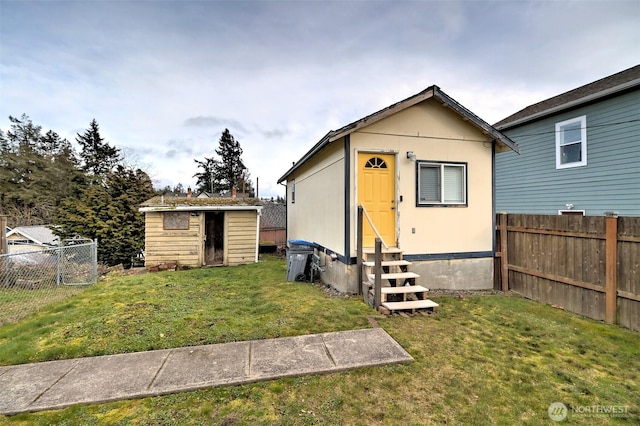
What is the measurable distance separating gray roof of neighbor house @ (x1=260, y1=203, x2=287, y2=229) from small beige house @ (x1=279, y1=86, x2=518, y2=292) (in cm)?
1587

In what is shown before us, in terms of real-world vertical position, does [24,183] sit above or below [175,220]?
above

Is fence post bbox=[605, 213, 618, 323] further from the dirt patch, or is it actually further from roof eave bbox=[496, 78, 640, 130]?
roof eave bbox=[496, 78, 640, 130]

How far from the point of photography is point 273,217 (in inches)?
929

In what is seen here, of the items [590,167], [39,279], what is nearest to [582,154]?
[590,167]

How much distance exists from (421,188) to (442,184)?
54 centimetres

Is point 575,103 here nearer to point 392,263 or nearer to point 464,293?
point 464,293

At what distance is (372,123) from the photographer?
6.20m

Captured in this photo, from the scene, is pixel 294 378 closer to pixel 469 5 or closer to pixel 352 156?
pixel 352 156

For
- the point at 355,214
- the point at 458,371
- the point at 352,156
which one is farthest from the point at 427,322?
the point at 352,156

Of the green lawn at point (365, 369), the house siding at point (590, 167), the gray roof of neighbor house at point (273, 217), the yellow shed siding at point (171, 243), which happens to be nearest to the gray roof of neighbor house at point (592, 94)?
the house siding at point (590, 167)

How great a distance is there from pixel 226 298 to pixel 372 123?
492 cm

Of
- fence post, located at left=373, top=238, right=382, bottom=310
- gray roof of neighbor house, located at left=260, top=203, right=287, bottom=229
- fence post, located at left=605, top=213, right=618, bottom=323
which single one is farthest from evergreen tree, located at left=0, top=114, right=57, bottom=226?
fence post, located at left=605, top=213, right=618, bottom=323

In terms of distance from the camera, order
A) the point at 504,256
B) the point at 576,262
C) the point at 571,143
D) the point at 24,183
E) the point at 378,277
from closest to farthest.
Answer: the point at 378,277 < the point at 576,262 < the point at 504,256 < the point at 571,143 < the point at 24,183

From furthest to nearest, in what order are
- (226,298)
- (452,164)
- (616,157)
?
1. (616,157)
2. (452,164)
3. (226,298)
